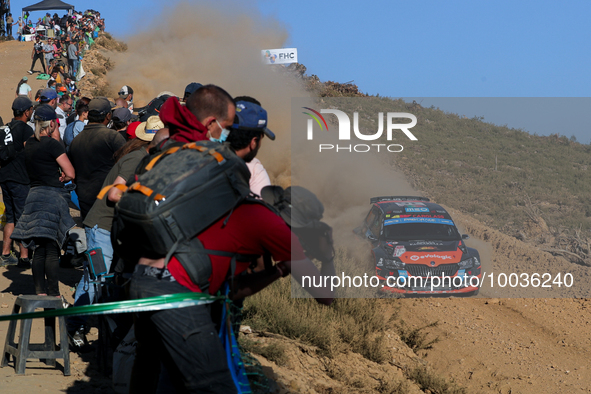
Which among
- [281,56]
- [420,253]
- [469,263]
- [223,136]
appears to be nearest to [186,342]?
[223,136]

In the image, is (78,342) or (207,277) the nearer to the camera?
(207,277)

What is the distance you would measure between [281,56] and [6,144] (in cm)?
2039

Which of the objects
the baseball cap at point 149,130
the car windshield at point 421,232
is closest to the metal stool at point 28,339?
the baseball cap at point 149,130

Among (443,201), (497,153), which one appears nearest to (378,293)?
(443,201)

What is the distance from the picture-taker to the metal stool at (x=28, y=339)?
454 cm

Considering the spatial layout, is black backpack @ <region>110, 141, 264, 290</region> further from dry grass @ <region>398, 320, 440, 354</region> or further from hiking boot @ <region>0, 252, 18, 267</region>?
hiking boot @ <region>0, 252, 18, 267</region>

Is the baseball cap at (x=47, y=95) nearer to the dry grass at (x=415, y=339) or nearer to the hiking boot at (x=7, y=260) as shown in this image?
the hiking boot at (x=7, y=260)

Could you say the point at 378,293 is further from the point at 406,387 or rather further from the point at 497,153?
the point at 497,153

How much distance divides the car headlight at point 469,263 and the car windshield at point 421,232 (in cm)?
45

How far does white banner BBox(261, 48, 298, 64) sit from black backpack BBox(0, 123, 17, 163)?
1934cm

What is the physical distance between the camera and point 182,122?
2.70 meters

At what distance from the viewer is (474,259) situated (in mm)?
9898

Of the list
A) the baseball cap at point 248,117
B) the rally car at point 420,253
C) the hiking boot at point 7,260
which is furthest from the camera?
the rally car at point 420,253

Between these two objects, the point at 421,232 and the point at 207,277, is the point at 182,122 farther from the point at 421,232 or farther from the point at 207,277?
the point at 421,232
